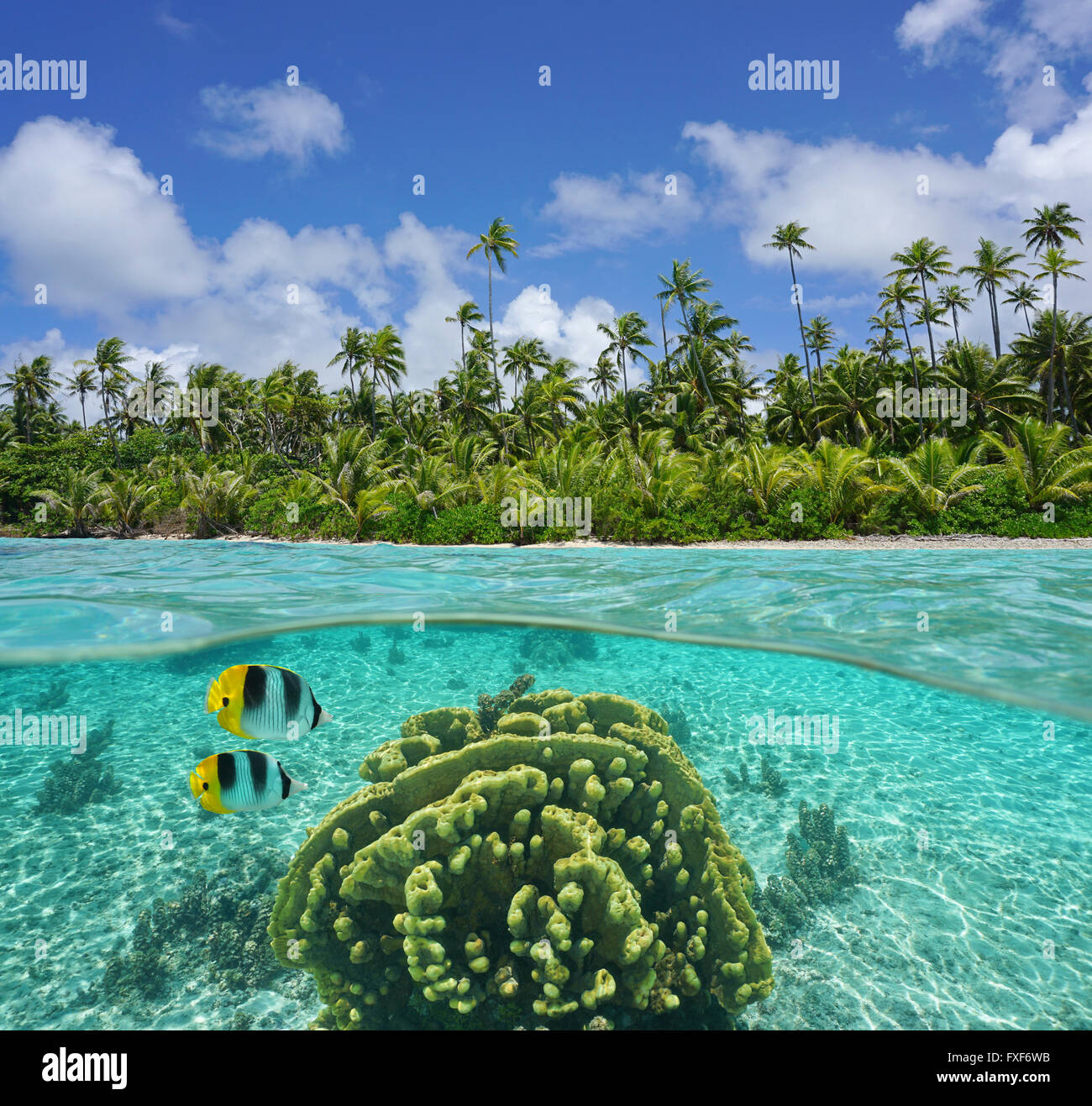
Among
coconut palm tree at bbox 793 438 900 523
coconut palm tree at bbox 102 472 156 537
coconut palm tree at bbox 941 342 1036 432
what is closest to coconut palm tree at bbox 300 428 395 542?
coconut palm tree at bbox 102 472 156 537

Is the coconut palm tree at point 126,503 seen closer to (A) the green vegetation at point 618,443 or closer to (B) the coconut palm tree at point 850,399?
(A) the green vegetation at point 618,443

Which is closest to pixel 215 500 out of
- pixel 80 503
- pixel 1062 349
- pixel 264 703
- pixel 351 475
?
pixel 351 475

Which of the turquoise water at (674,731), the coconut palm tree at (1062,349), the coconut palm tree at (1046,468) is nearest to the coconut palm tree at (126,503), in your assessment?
the turquoise water at (674,731)

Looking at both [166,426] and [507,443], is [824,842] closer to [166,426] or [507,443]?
[507,443]

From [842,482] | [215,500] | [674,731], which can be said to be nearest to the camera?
[674,731]

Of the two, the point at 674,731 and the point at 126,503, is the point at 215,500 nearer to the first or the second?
the point at 126,503

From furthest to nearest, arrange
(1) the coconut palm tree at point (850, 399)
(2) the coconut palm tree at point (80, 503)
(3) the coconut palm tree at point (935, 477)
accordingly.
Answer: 1. (1) the coconut palm tree at point (850, 399)
2. (2) the coconut palm tree at point (80, 503)
3. (3) the coconut palm tree at point (935, 477)

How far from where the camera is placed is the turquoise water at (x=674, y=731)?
16.9 feet

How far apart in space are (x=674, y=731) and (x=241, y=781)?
696cm

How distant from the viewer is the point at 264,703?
11.0ft

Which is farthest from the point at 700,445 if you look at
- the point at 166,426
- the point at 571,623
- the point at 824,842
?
the point at 166,426

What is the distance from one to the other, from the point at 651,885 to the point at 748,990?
915mm

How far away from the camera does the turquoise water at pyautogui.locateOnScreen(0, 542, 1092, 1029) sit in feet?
16.9

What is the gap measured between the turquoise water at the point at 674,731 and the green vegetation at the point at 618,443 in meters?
8.53
